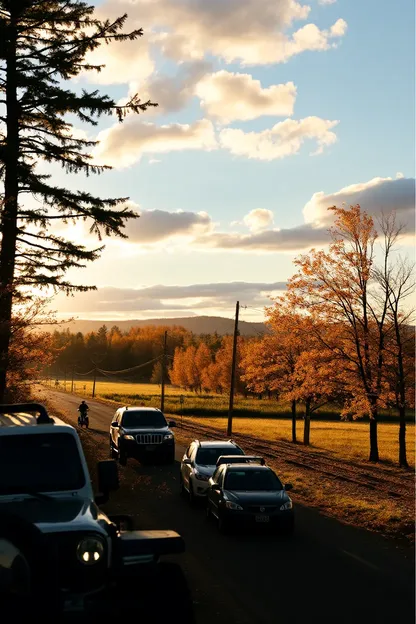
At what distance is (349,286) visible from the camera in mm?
37438

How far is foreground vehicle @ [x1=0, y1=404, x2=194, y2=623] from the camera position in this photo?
545cm

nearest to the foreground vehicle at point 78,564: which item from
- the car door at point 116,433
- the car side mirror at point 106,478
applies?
the car side mirror at point 106,478

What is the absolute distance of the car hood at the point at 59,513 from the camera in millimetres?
6191

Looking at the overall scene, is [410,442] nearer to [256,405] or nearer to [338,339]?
[338,339]

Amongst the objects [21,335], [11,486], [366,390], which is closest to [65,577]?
[11,486]

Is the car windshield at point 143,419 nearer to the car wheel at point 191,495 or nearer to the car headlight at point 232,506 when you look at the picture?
the car wheel at point 191,495

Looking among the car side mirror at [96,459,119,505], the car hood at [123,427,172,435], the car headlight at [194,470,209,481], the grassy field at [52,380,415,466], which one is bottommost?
the grassy field at [52,380,415,466]

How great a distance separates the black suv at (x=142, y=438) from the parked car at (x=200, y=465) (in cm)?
684

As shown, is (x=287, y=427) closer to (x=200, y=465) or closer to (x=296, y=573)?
(x=200, y=465)

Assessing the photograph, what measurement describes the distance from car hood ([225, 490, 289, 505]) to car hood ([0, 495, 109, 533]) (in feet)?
28.4

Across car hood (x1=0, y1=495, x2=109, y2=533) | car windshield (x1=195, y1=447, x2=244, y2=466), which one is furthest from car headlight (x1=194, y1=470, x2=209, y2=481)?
car hood (x1=0, y1=495, x2=109, y2=533)

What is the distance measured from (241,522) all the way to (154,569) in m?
9.64

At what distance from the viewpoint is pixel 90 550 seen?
5984 millimetres

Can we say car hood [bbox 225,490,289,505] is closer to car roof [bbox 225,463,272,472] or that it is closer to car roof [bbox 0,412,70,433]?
car roof [bbox 225,463,272,472]
